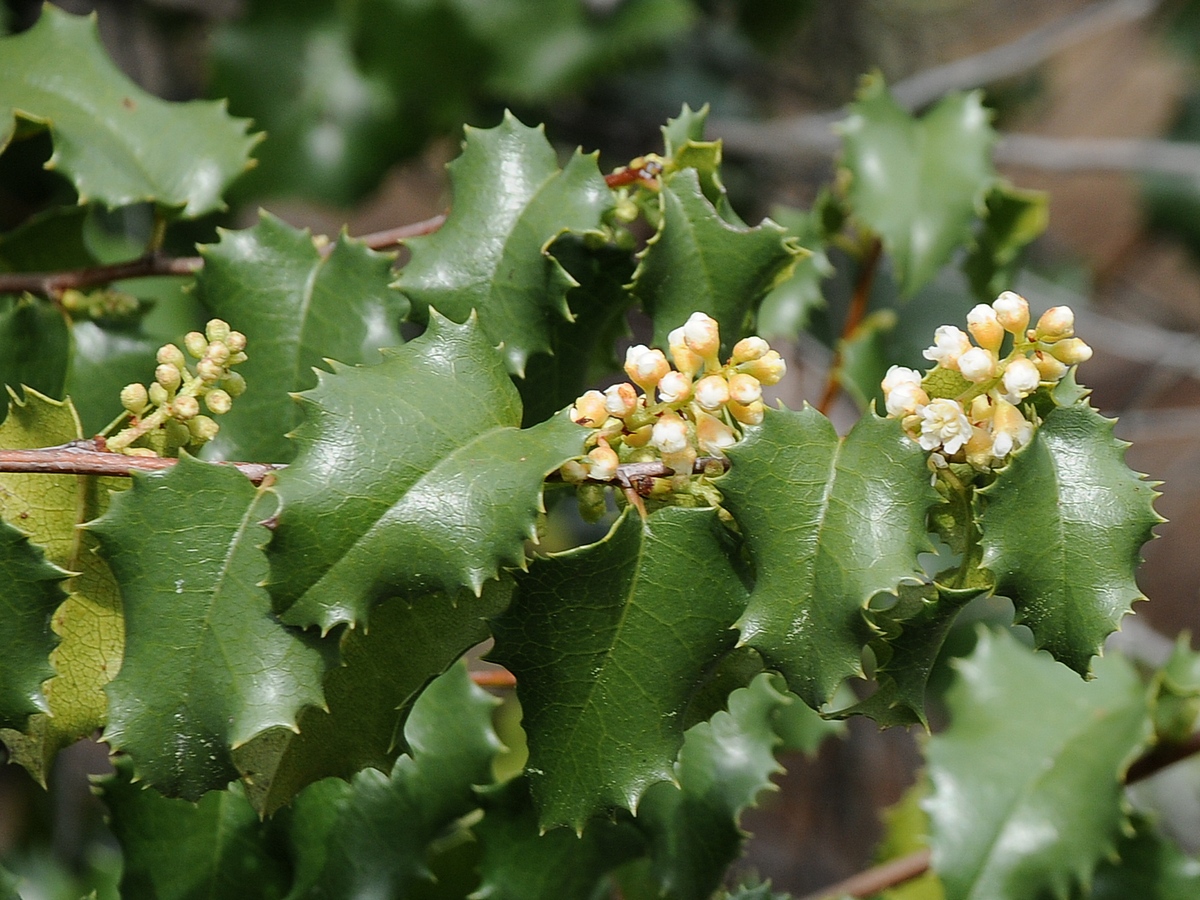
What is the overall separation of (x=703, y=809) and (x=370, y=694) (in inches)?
13.1

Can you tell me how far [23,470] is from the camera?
599 mm

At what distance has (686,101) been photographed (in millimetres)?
2693

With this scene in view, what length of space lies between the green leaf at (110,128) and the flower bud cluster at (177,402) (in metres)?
0.27

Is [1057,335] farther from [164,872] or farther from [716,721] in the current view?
[164,872]

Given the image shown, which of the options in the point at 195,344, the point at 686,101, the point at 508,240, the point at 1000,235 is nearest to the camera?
the point at 195,344

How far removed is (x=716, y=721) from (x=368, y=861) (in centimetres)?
29

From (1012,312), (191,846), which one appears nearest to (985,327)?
(1012,312)

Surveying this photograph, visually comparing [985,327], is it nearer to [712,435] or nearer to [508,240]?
[712,435]

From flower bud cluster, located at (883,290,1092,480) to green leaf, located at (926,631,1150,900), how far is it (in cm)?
48

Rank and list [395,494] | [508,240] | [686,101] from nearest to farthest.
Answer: [395,494], [508,240], [686,101]

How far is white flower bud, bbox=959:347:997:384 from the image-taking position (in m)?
0.61

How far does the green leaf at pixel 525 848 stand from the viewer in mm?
881

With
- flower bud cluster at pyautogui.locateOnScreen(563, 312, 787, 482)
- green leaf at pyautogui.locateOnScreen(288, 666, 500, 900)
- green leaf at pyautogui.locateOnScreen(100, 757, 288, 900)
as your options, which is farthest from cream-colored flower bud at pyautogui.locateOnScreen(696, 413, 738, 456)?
green leaf at pyautogui.locateOnScreen(100, 757, 288, 900)

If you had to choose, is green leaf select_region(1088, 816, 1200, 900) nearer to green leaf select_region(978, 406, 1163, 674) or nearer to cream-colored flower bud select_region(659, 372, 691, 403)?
green leaf select_region(978, 406, 1163, 674)
